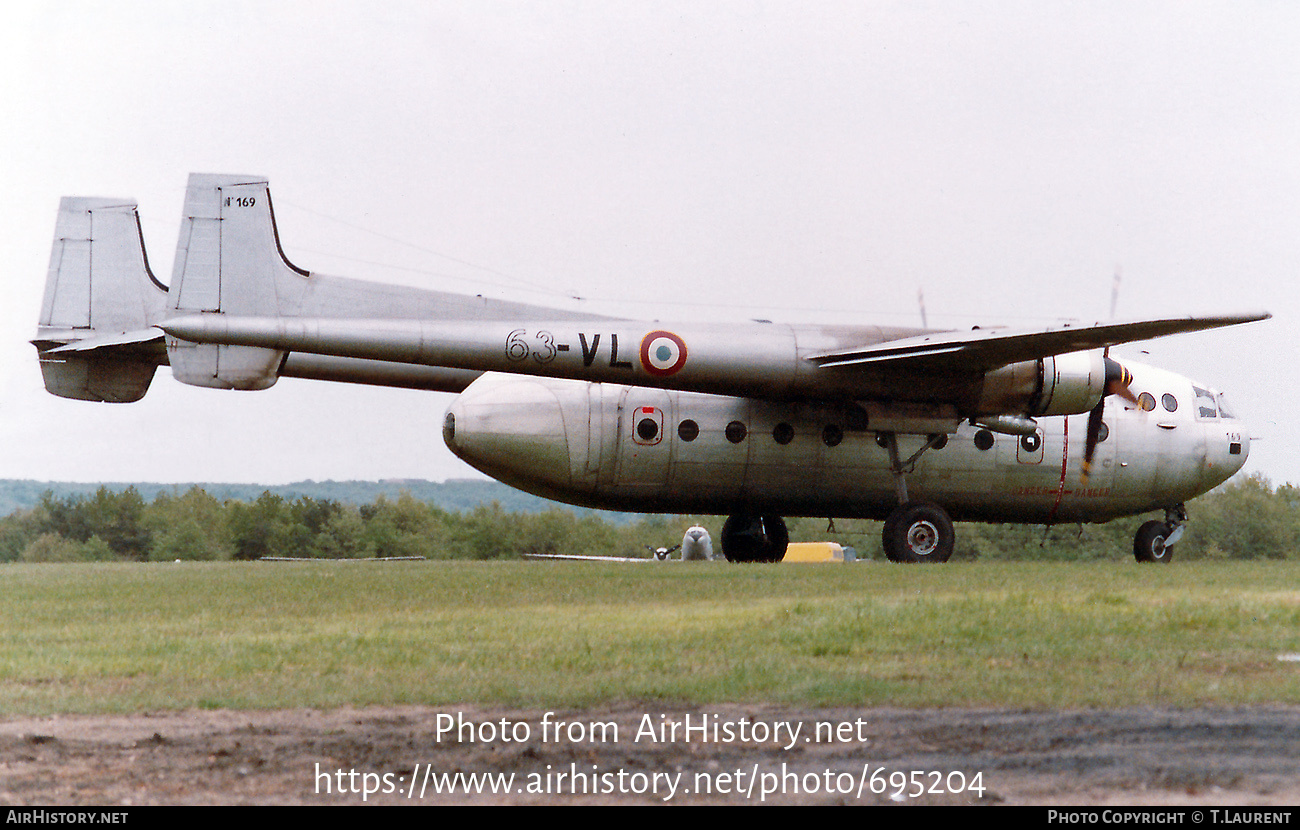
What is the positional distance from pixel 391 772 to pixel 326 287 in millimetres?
13687

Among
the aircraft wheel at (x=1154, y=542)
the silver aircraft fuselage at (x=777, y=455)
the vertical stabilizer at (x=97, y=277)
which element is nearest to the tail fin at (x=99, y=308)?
the vertical stabilizer at (x=97, y=277)

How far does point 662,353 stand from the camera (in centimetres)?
2048

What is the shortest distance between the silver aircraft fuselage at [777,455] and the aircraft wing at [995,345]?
170 centimetres

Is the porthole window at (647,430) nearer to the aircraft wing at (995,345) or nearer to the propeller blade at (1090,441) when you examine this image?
the aircraft wing at (995,345)

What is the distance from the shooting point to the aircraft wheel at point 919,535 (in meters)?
22.6

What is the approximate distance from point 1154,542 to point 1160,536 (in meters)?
0.18

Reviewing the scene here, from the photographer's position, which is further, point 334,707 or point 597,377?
point 597,377

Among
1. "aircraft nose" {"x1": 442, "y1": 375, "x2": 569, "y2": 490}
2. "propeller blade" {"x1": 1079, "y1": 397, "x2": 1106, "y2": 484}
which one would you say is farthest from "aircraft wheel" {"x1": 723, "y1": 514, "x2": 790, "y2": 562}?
"propeller blade" {"x1": 1079, "y1": 397, "x2": 1106, "y2": 484}

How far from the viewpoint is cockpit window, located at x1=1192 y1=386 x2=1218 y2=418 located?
26172mm

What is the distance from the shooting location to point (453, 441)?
23000 millimetres

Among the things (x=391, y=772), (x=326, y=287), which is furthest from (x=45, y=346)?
(x=391, y=772)

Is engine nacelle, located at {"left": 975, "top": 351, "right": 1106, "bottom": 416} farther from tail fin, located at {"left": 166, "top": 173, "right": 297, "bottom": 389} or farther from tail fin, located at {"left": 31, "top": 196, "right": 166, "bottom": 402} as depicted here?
tail fin, located at {"left": 31, "top": 196, "right": 166, "bottom": 402}

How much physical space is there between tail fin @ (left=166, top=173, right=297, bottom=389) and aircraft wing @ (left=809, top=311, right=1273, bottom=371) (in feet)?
28.1

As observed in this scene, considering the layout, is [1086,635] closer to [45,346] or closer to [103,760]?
[103,760]
